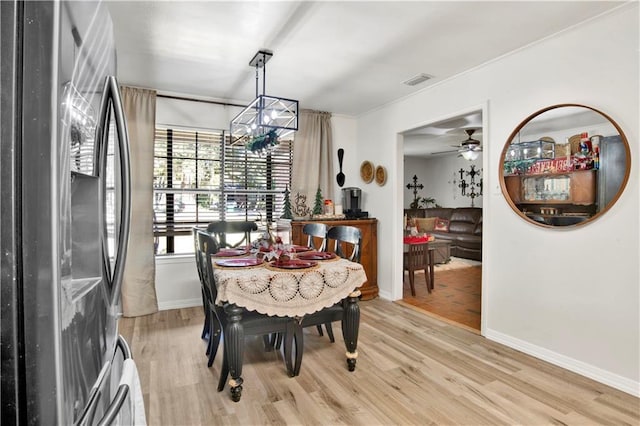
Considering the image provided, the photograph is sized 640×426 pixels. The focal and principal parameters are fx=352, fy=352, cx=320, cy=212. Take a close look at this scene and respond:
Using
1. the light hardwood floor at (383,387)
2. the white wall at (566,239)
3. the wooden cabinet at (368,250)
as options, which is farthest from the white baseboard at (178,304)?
the white wall at (566,239)

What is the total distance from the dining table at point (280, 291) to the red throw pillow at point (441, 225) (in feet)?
19.5

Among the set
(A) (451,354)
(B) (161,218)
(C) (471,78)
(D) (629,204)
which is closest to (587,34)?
(C) (471,78)

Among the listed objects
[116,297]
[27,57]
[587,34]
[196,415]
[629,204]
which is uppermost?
[587,34]

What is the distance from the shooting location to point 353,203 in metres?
4.82

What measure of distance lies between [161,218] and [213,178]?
0.77 metres

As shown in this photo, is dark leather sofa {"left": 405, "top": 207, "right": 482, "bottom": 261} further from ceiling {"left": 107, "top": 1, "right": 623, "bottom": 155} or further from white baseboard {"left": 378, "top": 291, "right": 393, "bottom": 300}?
ceiling {"left": 107, "top": 1, "right": 623, "bottom": 155}

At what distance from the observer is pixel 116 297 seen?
1.03m

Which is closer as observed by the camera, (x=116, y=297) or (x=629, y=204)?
(x=116, y=297)

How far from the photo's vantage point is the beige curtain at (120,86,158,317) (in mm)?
3754

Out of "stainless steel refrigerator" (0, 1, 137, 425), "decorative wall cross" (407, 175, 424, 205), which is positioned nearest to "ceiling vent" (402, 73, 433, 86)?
"stainless steel refrigerator" (0, 1, 137, 425)

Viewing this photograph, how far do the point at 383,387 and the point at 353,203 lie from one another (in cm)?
281

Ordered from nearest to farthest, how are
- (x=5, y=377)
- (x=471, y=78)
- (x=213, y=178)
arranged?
(x=5, y=377) → (x=471, y=78) → (x=213, y=178)

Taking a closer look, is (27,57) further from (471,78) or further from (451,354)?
(471,78)

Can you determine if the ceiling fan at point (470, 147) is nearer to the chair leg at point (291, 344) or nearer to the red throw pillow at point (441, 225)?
the red throw pillow at point (441, 225)
